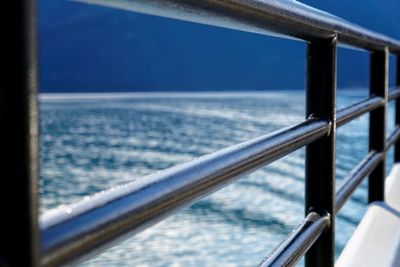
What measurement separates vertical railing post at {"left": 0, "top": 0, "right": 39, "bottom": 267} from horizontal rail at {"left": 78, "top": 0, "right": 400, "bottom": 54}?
0.27 feet

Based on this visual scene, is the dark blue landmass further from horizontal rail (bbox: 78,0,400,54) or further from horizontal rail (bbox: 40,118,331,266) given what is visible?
horizontal rail (bbox: 40,118,331,266)

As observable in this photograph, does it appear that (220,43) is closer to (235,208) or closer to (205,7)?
(235,208)

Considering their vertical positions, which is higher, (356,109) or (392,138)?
(356,109)

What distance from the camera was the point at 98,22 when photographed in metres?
50.5

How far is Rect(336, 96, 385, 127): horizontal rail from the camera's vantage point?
3.23 ft

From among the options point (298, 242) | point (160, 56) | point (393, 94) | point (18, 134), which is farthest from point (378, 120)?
point (160, 56)

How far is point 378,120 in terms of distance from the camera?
5.30 ft

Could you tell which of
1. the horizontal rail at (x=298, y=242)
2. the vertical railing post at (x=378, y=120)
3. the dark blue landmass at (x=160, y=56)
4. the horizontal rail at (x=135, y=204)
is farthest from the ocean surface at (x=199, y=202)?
the dark blue landmass at (x=160, y=56)

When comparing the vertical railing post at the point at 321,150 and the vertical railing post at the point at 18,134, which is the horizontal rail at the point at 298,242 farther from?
the vertical railing post at the point at 18,134

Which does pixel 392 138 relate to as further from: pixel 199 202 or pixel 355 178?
pixel 199 202

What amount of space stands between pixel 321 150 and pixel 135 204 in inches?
20.8

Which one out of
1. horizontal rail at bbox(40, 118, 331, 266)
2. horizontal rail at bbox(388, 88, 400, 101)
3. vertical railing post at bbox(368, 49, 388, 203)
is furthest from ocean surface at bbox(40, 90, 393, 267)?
horizontal rail at bbox(388, 88, 400, 101)

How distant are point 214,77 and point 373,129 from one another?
165 ft

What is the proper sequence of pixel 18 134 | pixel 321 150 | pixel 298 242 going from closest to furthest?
pixel 18 134
pixel 298 242
pixel 321 150
